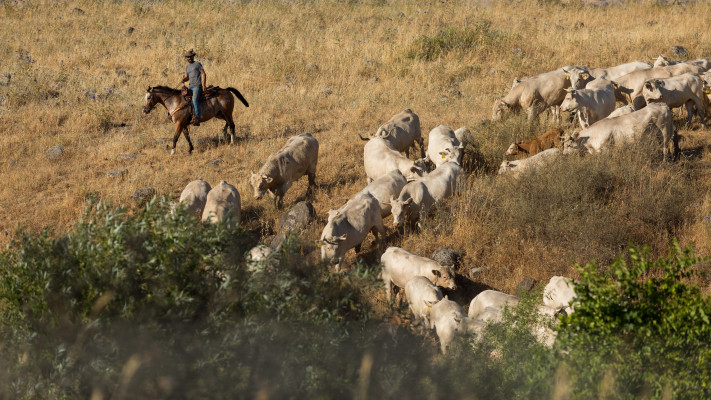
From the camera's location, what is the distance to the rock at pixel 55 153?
50.6 feet

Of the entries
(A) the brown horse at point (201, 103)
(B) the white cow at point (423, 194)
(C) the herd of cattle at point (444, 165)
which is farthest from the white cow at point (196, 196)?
(A) the brown horse at point (201, 103)

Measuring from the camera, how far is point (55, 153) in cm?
1553

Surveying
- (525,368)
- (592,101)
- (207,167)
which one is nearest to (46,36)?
(207,167)

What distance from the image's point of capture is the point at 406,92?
19156 millimetres

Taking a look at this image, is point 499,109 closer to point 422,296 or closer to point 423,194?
point 423,194

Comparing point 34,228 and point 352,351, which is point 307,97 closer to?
point 34,228

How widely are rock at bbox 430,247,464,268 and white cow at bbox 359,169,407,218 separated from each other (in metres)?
1.27

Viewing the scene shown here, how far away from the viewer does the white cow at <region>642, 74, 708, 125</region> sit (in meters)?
14.4

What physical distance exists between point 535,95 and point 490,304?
28.0 feet

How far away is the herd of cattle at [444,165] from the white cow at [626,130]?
0.06 feet

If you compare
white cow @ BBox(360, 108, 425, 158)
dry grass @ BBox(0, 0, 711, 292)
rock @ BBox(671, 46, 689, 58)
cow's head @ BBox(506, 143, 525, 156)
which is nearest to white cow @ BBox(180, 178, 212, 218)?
dry grass @ BBox(0, 0, 711, 292)

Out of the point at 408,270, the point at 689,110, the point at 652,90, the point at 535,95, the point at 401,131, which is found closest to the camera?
the point at 408,270

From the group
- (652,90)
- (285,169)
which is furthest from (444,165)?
(652,90)

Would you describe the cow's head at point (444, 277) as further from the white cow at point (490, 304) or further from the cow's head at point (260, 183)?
the cow's head at point (260, 183)
